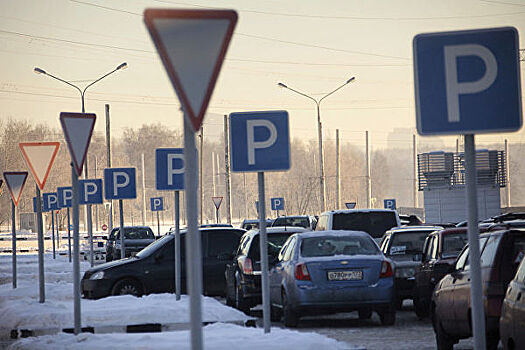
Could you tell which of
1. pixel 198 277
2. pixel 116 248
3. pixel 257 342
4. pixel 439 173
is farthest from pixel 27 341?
pixel 439 173

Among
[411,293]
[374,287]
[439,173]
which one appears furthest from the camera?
[439,173]

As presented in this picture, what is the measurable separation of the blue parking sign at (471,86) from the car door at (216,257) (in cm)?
1478

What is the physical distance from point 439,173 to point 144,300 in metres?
36.8

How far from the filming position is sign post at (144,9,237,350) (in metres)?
6.66

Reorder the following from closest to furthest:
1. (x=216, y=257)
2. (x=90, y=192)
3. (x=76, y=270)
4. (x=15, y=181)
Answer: (x=76, y=270), (x=216, y=257), (x=15, y=181), (x=90, y=192)

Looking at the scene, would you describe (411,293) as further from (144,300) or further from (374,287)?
(144,300)

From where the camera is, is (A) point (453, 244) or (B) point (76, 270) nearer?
(B) point (76, 270)

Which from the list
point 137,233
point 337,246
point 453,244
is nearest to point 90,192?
point 137,233

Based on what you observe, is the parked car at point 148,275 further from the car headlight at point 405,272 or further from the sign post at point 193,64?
the sign post at point 193,64

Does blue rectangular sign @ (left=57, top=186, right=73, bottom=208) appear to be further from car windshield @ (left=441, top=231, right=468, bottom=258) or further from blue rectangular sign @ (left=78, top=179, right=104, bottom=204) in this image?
car windshield @ (left=441, top=231, right=468, bottom=258)

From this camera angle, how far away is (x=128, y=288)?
21938 millimetres

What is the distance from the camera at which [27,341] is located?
12984 mm

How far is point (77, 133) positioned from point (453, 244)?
261 inches

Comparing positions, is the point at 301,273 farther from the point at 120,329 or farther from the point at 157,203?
the point at 157,203
